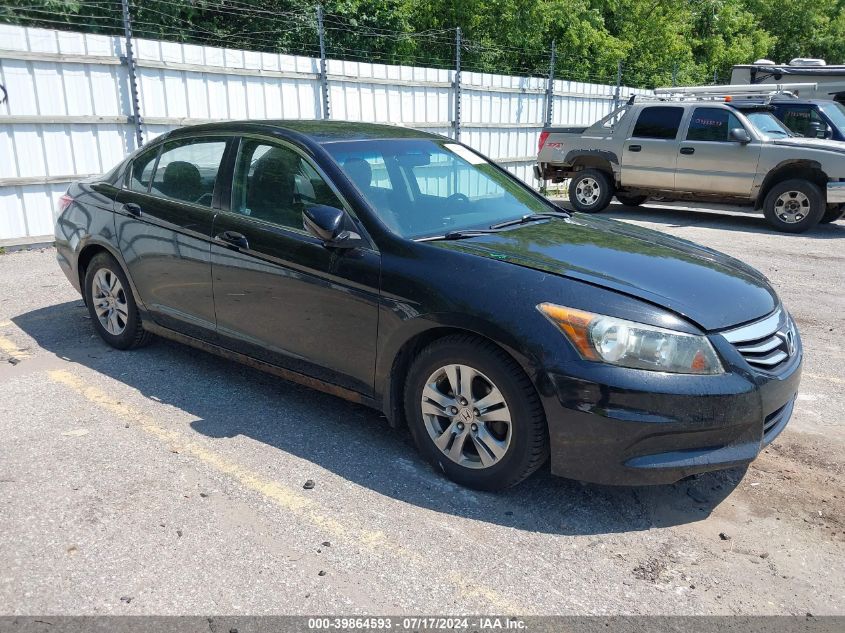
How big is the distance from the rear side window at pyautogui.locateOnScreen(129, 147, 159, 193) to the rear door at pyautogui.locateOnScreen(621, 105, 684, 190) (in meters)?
9.35

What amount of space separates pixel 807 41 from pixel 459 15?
74.0ft

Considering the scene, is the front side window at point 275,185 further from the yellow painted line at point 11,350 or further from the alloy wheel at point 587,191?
the alloy wheel at point 587,191

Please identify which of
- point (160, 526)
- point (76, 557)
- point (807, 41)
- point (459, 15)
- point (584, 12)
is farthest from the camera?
point (807, 41)

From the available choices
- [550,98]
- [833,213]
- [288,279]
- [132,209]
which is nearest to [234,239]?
[288,279]

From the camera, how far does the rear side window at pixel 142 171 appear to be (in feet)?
16.3

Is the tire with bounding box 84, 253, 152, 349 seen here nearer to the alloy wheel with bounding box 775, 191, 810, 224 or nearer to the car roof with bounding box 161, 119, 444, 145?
the car roof with bounding box 161, 119, 444, 145


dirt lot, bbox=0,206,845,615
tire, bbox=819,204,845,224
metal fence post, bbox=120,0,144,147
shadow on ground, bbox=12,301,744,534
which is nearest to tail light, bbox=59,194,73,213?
shadow on ground, bbox=12,301,744,534

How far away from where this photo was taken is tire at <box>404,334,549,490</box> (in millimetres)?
3143

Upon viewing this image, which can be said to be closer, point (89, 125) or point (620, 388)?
point (620, 388)

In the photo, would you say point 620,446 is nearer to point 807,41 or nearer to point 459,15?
point 459,15

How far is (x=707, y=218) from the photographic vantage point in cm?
1300

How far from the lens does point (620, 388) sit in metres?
2.95

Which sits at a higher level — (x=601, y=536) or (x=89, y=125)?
(x=89, y=125)

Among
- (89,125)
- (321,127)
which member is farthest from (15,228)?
(321,127)
